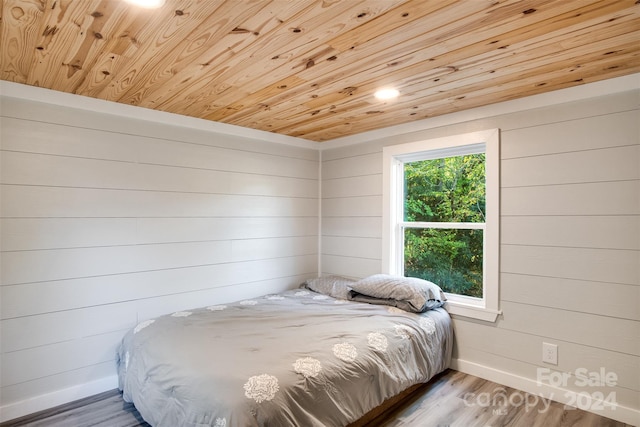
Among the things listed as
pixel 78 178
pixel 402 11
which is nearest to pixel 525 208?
pixel 402 11

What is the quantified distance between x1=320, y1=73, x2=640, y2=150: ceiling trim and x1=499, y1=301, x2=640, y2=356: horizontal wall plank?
1436 millimetres

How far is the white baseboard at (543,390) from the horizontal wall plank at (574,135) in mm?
1633

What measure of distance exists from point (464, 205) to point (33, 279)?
127 inches

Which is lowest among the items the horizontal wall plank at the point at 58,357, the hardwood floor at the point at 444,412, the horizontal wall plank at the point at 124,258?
the hardwood floor at the point at 444,412

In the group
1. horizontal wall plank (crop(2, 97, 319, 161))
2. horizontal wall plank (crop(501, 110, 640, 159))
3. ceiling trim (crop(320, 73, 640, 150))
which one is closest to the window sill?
horizontal wall plank (crop(501, 110, 640, 159))

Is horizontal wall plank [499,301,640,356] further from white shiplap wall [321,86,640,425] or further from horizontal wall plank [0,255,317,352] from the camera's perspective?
horizontal wall plank [0,255,317,352]

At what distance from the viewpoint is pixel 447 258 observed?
10.3 ft

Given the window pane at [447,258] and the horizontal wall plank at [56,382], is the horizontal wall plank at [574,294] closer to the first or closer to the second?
the window pane at [447,258]

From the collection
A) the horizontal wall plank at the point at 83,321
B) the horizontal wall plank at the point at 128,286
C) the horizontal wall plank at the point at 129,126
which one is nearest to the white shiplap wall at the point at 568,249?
the horizontal wall plank at the point at 129,126

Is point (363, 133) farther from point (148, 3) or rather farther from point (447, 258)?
point (148, 3)

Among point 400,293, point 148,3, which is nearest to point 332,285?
point 400,293

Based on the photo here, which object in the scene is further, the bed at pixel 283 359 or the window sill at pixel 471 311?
the window sill at pixel 471 311

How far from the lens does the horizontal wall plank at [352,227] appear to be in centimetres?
351

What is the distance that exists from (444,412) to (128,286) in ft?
7.87
